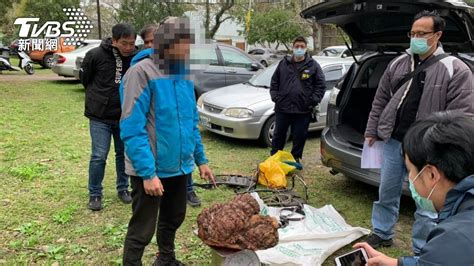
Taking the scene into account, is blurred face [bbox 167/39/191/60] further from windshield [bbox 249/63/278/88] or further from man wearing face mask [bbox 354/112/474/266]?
windshield [bbox 249/63/278/88]

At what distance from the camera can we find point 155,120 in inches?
95.3

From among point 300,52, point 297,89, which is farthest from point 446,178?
point 300,52

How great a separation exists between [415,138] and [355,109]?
3571 mm

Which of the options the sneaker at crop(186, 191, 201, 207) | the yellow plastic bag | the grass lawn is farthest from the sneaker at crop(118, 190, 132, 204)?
the yellow plastic bag

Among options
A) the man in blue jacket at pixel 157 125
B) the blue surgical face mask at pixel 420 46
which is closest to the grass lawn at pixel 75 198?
the man in blue jacket at pixel 157 125

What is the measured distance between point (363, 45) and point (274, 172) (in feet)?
5.56

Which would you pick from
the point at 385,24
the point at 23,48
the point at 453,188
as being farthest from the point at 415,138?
the point at 23,48

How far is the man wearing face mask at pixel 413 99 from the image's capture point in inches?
110

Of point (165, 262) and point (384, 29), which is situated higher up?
point (384, 29)

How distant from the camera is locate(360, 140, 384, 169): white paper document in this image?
3387 mm

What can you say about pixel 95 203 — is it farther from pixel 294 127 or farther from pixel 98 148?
pixel 294 127

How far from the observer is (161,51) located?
2357 mm

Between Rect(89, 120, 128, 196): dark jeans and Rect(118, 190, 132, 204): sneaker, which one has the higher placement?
Rect(89, 120, 128, 196): dark jeans

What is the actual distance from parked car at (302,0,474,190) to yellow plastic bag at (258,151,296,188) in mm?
553
